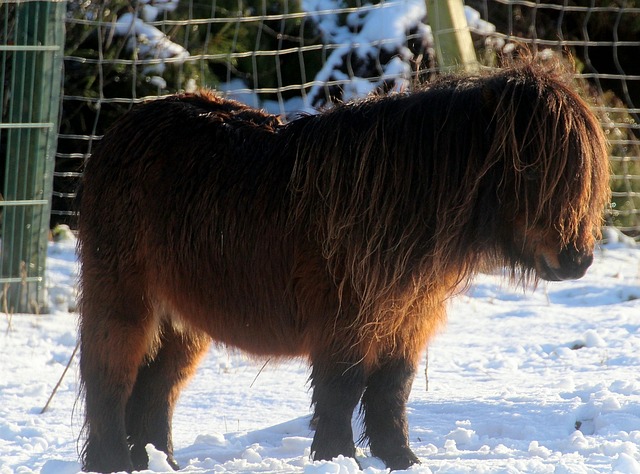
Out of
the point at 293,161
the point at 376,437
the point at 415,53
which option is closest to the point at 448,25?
the point at 415,53

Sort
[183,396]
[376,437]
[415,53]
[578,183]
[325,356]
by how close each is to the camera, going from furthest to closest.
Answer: [415,53] → [183,396] → [376,437] → [325,356] → [578,183]

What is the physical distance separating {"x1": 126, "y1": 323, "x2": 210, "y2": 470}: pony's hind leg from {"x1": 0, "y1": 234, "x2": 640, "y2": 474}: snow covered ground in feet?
0.50

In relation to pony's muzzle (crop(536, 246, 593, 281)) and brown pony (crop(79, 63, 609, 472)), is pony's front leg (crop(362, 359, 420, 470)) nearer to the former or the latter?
brown pony (crop(79, 63, 609, 472))

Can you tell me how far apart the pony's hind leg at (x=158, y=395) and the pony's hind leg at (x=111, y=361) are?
0.24m

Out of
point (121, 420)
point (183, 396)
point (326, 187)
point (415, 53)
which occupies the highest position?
point (415, 53)

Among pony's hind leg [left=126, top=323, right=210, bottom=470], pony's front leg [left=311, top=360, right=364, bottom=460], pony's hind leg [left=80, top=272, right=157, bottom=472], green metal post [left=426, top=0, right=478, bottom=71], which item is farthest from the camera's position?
green metal post [left=426, top=0, right=478, bottom=71]

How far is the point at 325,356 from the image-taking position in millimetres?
3219

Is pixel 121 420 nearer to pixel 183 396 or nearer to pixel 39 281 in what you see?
pixel 183 396

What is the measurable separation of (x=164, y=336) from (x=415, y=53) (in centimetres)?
403

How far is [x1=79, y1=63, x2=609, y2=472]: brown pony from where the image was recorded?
3.09 m

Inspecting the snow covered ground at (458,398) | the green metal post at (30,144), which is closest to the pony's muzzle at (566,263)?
the snow covered ground at (458,398)

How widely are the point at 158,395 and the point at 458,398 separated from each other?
1474 millimetres

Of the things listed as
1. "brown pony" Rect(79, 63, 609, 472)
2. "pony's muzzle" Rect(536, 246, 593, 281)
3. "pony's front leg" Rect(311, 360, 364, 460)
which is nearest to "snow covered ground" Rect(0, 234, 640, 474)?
"pony's front leg" Rect(311, 360, 364, 460)

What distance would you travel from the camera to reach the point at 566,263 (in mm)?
3057
